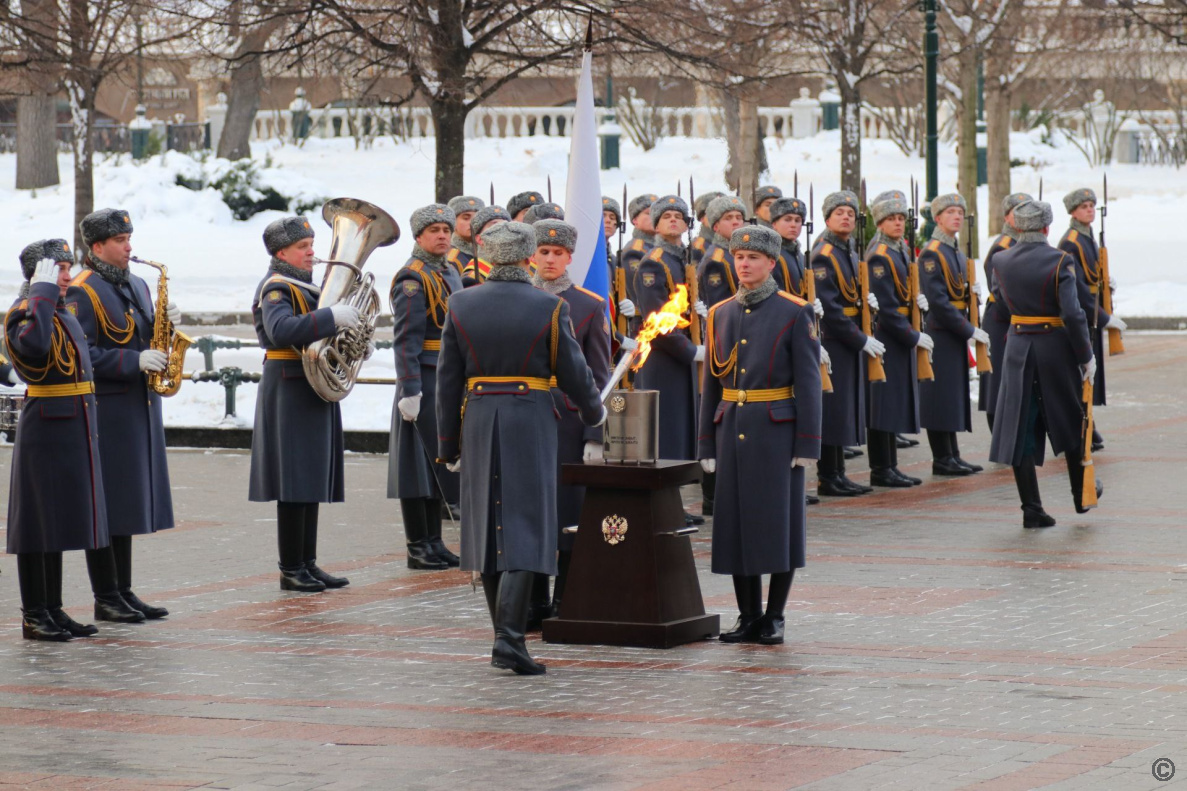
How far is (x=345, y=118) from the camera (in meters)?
46.8

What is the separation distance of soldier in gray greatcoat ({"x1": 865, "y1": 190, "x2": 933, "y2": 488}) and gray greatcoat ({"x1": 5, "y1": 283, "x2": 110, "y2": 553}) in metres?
6.68

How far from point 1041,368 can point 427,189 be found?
2763 centimetres

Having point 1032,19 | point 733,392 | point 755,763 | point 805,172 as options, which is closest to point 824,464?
point 733,392

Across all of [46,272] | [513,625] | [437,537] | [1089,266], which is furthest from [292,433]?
[1089,266]

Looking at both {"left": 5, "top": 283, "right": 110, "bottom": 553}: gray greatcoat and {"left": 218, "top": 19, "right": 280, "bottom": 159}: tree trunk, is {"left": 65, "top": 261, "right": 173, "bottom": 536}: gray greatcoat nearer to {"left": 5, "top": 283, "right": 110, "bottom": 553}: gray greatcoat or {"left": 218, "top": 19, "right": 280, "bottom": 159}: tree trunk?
{"left": 5, "top": 283, "right": 110, "bottom": 553}: gray greatcoat

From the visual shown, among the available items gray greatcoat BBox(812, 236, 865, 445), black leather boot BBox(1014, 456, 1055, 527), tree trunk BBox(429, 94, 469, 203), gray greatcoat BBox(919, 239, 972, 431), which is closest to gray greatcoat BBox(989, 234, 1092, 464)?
black leather boot BBox(1014, 456, 1055, 527)

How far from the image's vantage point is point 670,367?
1319 centimetres

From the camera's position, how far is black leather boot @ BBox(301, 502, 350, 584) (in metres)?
10.9

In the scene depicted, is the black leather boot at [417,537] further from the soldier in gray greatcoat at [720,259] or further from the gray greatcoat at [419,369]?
the soldier in gray greatcoat at [720,259]

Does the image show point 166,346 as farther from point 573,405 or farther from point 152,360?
Answer: point 573,405

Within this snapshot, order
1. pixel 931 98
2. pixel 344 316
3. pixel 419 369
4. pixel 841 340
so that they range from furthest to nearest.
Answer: pixel 931 98 < pixel 841 340 < pixel 419 369 < pixel 344 316

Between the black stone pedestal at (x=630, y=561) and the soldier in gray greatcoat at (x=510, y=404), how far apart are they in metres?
0.41

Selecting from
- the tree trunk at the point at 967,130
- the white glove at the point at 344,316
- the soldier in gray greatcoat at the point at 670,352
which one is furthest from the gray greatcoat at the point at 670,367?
the tree trunk at the point at 967,130

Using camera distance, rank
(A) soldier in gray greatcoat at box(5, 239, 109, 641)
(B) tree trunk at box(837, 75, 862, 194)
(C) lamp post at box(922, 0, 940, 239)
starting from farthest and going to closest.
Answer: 1. (B) tree trunk at box(837, 75, 862, 194)
2. (C) lamp post at box(922, 0, 940, 239)
3. (A) soldier in gray greatcoat at box(5, 239, 109, 641)
